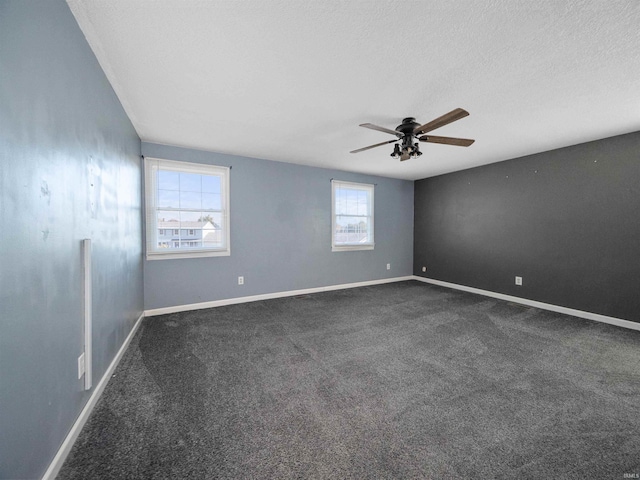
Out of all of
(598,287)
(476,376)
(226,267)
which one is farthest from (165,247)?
(598,287)

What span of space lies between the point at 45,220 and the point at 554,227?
5.46 meters

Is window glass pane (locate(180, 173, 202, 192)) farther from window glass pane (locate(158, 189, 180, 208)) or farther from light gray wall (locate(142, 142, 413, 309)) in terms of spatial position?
light gray wall (locate(142, 142, 413, 309))

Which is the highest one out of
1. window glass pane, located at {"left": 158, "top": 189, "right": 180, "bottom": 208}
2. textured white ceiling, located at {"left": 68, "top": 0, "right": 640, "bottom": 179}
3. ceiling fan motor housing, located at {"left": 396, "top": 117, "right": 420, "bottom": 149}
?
textured white ceiling, located at {"left": 68, "top": 0, "right": 640, "bottom": 179}

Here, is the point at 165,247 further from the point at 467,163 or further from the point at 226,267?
the point at 467,163

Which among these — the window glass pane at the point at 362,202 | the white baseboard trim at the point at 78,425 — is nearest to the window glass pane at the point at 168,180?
the white baseboard trim at the point at 78,425

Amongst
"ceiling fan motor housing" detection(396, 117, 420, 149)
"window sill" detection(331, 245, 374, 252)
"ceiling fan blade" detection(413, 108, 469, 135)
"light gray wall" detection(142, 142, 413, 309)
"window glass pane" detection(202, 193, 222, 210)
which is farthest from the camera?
"window sill" detection(331, 245, 374, 252)

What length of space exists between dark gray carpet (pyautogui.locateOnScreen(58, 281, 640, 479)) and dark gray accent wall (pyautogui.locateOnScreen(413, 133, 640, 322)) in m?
0.70

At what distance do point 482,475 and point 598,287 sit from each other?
368cm

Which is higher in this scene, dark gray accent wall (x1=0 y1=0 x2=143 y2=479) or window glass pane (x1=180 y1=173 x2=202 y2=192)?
window glass pane (x1=180 y1=173 x2=202 y2=192)

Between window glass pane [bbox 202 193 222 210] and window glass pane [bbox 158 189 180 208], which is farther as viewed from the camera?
window glass pane [bbox 202 193 222 210]

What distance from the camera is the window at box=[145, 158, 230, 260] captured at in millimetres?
3568

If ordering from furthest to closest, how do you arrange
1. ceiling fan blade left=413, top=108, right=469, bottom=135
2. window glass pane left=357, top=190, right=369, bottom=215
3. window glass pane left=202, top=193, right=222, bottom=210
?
window glass pane left=357, top=190, right=369, bottom=215 → window glass pane left=202, top=193, right=222, bottom=210 → ceiling fan blade left=413, top=108, right=469, bottom=135

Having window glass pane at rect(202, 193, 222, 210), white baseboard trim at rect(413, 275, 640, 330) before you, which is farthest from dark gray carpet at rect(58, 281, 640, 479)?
window glass pane at rect(202, 193, 222, 210)

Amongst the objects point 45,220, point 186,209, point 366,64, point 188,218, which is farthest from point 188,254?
point 366,64
